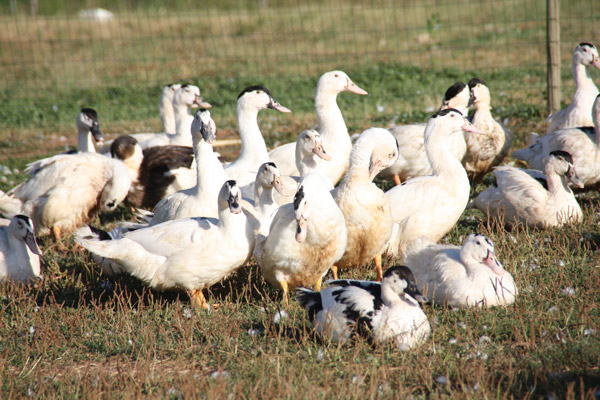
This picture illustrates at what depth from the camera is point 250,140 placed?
7.36 m

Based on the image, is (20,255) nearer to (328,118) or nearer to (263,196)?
(263,196)

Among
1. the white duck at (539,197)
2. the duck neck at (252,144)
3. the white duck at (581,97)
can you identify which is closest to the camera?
the white duck at (539,197)

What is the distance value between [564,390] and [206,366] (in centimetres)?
201

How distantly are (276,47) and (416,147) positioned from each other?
6.65 m

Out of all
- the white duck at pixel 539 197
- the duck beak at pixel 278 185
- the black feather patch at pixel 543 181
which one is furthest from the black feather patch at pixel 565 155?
the duck beak at pixel 278 185

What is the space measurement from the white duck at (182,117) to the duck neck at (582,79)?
4.72m

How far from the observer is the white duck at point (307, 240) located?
4.88 metres

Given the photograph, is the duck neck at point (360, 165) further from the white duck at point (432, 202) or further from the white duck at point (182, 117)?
the white duck at point (182, 117)

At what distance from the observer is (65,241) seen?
728 centimetres

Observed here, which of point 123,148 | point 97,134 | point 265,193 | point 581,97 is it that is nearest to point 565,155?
point 581,97

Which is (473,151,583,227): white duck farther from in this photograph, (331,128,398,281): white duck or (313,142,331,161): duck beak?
(313,142,331,161): duck beak

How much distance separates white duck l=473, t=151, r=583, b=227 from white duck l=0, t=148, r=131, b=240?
13.0 feet

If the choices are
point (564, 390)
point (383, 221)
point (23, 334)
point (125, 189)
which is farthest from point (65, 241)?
point (564, 390)

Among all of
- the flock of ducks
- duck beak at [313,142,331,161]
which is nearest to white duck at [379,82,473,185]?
the flock of ducks
